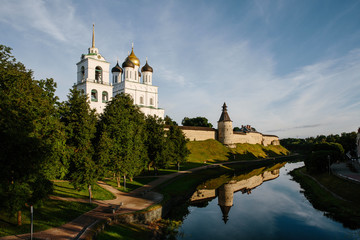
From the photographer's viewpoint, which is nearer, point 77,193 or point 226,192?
point 77,193

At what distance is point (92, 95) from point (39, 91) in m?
33.0

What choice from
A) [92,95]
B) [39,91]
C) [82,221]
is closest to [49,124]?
[39,91]

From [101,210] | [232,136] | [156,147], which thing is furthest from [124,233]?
[232,136]

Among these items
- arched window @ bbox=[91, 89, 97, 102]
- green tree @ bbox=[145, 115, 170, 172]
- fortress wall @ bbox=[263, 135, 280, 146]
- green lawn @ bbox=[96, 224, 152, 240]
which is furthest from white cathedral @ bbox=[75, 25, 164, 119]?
fortress wall @ bbox=[263, 135, 280, 146]

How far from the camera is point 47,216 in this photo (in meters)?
16.0

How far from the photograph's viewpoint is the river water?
18.9 m

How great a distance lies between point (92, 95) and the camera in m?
51.3

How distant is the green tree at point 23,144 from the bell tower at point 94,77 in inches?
1200

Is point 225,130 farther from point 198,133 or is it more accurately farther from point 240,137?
point 240,137

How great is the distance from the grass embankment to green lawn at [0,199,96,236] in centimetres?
2315

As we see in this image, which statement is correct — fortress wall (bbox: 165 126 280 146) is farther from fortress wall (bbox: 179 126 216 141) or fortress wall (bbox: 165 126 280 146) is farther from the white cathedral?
the white cathedral

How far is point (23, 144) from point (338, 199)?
1221 inches

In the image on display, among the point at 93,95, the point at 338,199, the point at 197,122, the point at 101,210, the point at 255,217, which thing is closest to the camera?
the point at 101,210

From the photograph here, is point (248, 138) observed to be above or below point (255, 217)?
above
